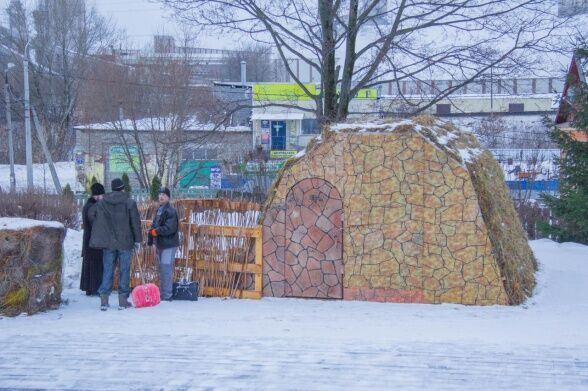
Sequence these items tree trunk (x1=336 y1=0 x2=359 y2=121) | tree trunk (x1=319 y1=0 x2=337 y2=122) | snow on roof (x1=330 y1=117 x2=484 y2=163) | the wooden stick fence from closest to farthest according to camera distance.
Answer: snow on roof (x1=330 y1=117 x2=484 y2=163)
the wooden stick fence
tree trunk (x1=319 y1=0 x2=337 y2=122)
tree trunk (x1=336 y1=0 x2=359 y2=121)

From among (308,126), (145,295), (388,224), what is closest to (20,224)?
(145,295)

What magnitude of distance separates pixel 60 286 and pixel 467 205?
17.8 ft

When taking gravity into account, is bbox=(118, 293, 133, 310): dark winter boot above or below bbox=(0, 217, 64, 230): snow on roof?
below

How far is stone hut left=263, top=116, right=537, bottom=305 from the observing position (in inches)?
391

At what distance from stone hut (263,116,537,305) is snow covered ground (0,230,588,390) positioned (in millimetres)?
283

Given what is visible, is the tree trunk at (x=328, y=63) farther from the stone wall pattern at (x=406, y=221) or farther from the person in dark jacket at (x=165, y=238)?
the person in dark jacket at (x=165, y=238)

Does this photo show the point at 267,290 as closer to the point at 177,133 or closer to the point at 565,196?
the point at 565,196

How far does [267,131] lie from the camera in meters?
39.6

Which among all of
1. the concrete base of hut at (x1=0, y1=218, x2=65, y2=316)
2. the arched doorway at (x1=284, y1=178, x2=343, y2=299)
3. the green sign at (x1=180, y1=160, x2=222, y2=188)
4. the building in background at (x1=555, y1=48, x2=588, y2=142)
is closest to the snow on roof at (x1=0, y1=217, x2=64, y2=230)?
the concrete base of hut at (x1=0, y1=218, x2=65, y2=316)

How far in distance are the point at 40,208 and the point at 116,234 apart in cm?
956

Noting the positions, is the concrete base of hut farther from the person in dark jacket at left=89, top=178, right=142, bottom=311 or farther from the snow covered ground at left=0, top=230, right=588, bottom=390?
the person in dark jacket at left=89, top=178, right=142, bottom=311

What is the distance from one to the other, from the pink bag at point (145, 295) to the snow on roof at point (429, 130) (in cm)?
330

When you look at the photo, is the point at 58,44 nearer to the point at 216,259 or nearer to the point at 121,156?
the point at 121,156

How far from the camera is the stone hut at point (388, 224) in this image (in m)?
9.94
